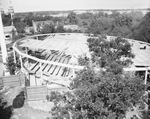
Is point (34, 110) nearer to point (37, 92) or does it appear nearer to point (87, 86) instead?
point (37, 92)

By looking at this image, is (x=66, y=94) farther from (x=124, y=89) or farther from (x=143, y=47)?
(x=143, y=47)

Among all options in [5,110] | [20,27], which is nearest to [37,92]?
[5,110]

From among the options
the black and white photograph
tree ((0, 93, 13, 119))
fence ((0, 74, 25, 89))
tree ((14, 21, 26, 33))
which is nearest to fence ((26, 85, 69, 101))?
the black and white photograph

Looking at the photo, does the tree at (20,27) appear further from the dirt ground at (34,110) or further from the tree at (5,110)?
the tree at (5,110)

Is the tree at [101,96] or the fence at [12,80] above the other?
the tree at [101,96]

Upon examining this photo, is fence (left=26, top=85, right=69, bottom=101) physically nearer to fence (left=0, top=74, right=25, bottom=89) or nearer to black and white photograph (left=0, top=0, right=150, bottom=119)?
black and white photograph (left=0, top=0, right=150, bottom=119)

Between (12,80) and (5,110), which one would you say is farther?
(12,80)

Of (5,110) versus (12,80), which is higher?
(12,80)

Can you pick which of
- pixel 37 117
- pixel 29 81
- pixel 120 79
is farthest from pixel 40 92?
pixel 120 79

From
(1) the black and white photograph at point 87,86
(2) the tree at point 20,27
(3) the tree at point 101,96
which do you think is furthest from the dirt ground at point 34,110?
(2) the tree at point 20,27
